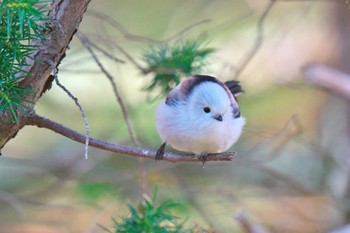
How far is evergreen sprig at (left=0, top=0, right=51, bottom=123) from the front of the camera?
88cm

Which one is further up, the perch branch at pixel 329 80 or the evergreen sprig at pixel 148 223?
the perch branch at pixel 329 80

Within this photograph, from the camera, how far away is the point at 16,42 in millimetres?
926

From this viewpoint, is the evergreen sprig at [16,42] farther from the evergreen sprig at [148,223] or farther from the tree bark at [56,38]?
the evergreen sprig at [148,223]

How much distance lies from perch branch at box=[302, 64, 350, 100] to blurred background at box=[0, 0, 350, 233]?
35mm

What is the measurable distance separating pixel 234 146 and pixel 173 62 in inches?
49.1

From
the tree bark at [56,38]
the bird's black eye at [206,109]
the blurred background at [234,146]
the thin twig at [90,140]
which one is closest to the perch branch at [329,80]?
the blurred background at [234,146]

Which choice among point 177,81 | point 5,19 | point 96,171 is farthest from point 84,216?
point 5,19

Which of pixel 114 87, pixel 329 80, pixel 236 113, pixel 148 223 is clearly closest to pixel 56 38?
pixel 114 87

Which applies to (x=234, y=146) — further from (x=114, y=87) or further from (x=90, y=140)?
(x=90, y=140)

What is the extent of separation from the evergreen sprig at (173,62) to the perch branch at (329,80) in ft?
3.20

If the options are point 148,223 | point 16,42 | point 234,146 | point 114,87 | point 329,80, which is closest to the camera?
point 16,42

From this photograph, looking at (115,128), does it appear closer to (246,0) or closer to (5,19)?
(246,0)

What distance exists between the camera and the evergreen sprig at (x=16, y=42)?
2.90 feet

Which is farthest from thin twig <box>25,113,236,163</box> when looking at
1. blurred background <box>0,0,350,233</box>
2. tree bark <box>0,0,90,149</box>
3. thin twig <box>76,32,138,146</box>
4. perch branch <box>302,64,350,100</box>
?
perch branch <box>302,64,350,100</box>
